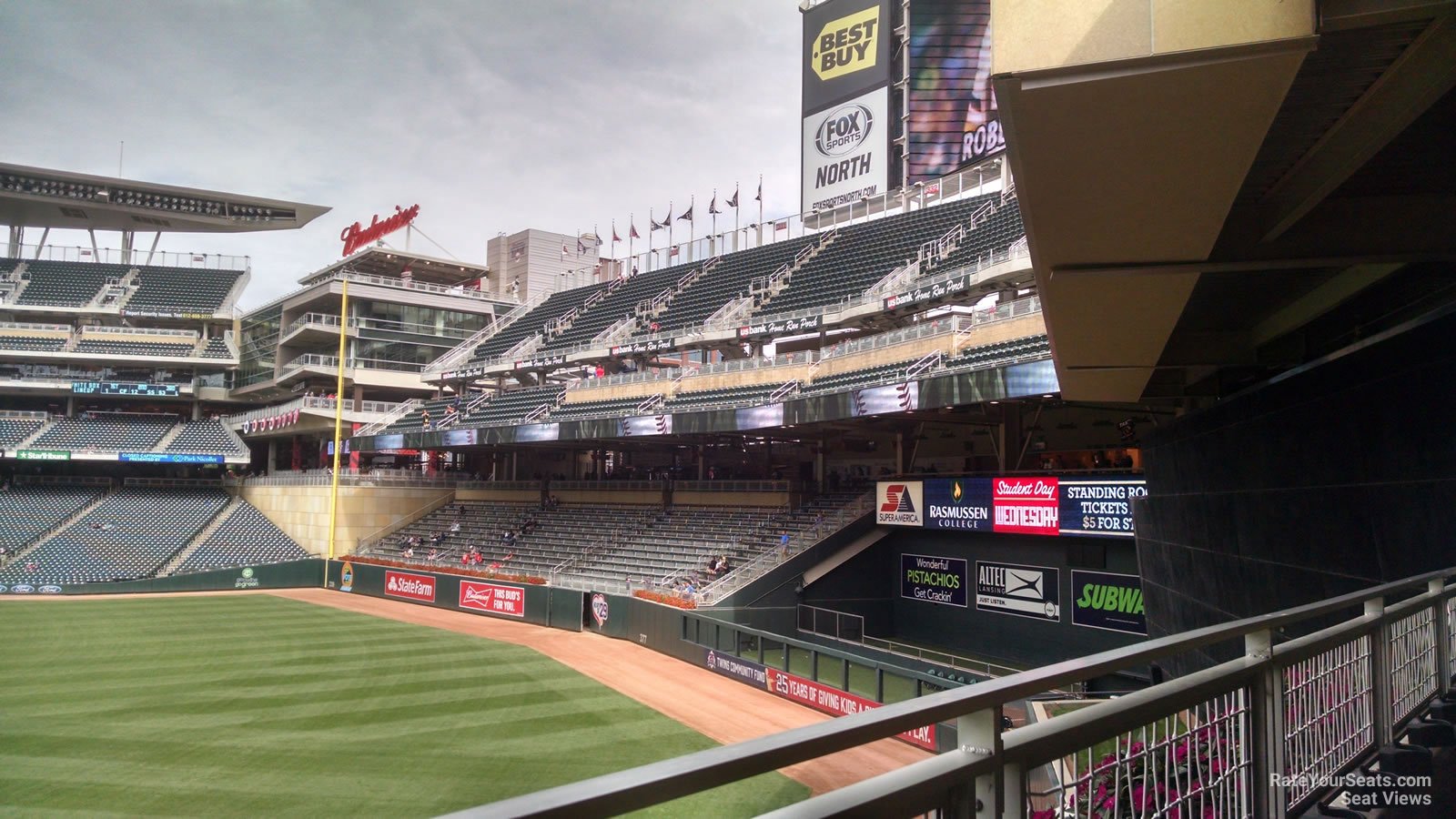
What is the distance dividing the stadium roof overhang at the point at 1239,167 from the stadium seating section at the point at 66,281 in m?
62.4

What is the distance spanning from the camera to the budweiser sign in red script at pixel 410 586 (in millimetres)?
33000

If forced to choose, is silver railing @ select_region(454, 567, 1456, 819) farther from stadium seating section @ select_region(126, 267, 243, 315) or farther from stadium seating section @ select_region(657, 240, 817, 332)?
stadium seating section @ select_region(126, 267, 243, 315)

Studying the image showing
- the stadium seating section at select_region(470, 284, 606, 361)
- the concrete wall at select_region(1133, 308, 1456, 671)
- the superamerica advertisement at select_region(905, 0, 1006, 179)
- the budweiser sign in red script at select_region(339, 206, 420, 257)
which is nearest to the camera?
the concrete wall at select_region(1133, 308, 1456, 671)

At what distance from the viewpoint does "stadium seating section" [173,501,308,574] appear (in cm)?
3984

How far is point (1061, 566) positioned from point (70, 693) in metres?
20.5

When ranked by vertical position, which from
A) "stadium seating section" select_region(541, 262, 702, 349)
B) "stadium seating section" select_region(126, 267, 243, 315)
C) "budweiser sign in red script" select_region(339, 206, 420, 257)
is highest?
"budweiser sign in red script" select_region(339, 206, 420, 257)

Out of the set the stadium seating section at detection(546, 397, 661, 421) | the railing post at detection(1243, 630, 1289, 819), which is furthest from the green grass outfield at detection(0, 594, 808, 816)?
the stadium seating section at detection(546, 397, 661, 421)

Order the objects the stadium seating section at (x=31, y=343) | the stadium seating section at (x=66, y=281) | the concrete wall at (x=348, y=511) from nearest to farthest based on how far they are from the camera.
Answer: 1. the concrete wall at (x=348, y=511)
2. the stadium seating section at (x=31, y=343)
3. the stadium seating section at (x=66, y=281)

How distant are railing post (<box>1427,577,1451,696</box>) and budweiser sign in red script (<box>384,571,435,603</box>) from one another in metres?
31.9

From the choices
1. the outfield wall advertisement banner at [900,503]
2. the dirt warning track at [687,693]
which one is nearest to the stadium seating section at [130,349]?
the dirt warning track at [687,693]

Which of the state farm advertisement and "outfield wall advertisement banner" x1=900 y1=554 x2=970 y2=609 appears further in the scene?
"outfield wall advertisement banner" x1=900 y1=554 x2=970 y2=609

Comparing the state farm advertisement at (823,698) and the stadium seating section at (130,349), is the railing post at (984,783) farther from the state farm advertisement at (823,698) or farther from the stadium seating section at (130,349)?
the stadium seating section at (130,349)

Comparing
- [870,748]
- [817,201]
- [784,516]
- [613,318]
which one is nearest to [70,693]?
[870,748]

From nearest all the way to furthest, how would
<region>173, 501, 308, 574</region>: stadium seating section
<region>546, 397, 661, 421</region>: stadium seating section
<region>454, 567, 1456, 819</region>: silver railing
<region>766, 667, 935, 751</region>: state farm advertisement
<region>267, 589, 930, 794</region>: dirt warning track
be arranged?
<region>454, 567, 1456, 819</region>: silver railing < <region>267, 589, 930, 794</region>: dirt warning track < <region>766, 667, 935, 751</region>: state farm advertisement < <region>546, 397, 661, 421</region>: stadium seating section < <region>173, 501, 308, 574</region>: stadium seating section
